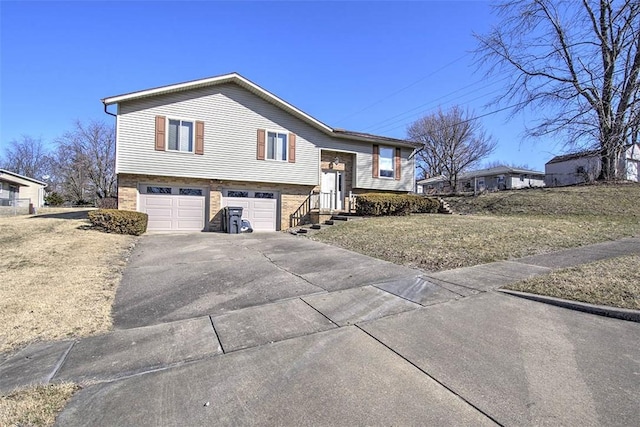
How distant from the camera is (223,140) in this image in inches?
590

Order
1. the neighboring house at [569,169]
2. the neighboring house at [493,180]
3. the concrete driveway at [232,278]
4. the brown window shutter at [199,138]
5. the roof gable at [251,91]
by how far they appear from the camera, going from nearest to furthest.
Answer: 1. the concrete driveway at [232,278]
2. the roof gable at [251,91]
3. the brown window shutter at [199,138]
4. the neighboring house at [569,169]
5. the neighboring house at [493,180]

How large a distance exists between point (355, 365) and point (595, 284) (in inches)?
173

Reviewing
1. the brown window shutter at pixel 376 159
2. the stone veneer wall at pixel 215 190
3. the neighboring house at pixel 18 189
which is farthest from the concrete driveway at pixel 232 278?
the neighboring house at pixel 18 189

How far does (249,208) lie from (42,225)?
795cm

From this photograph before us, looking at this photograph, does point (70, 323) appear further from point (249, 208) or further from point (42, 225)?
point (249, 208)

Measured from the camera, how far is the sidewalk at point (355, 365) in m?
2.40

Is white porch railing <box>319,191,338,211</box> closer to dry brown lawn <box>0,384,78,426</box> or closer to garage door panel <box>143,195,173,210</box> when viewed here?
garage door panel <box>143,195,173,210</box>

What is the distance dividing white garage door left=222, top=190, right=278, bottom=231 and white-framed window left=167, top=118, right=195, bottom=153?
2690 millimetres

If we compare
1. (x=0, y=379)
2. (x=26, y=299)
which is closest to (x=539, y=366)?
(x=0, y=379)

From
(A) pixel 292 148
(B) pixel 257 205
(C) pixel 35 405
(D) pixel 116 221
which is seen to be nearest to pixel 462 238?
(C) pixel 35 405

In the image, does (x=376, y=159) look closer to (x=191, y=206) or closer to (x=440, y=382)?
(x=191, y=206)

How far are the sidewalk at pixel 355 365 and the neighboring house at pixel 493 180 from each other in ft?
109

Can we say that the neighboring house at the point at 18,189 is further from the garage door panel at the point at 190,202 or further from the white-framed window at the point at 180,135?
the white-framed window at the point at 180,135

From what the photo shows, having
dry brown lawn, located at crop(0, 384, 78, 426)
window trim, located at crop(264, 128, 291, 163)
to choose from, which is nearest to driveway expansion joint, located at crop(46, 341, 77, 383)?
dry brown lawn, located at crop(0, 384, 78, 426)
